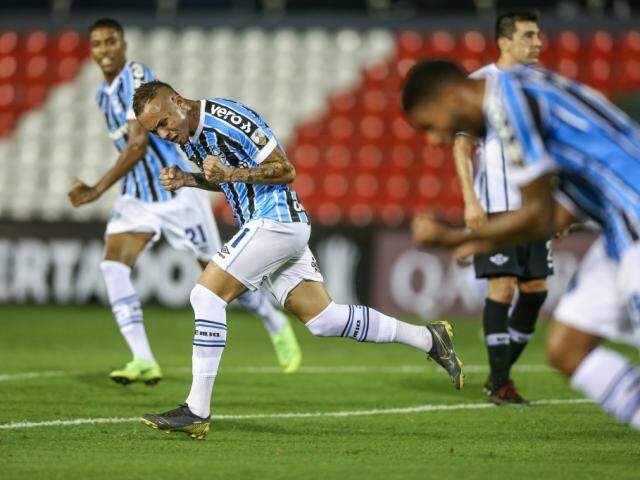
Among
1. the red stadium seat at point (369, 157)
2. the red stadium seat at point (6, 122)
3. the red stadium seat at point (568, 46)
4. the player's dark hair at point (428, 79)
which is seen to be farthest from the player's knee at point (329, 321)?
the red stadium seat at point (6, 122)

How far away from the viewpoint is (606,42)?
19016mm

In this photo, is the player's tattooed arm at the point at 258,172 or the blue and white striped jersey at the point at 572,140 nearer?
the blue and white striped jersey at the point at 572,140

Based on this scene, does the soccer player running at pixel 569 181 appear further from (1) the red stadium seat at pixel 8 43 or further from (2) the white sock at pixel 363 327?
(1) the red stadium seat at pixel 8 43

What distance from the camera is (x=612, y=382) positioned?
5.46 metres

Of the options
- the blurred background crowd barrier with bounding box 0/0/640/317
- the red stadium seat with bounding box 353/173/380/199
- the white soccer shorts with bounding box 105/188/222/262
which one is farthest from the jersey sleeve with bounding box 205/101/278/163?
the red stadium seat with bounding box 353/173/380/199

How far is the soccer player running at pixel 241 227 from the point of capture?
7039mm

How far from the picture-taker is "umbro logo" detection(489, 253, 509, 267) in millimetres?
8633

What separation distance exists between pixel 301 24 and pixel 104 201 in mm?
4113

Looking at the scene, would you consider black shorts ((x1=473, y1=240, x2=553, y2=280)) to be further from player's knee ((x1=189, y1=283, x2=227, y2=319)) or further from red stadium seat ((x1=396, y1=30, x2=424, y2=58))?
red stadium seat ((x1=396, y1=30, x2=424, y2=58))

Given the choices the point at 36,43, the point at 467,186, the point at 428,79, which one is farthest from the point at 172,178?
the point at 36,43

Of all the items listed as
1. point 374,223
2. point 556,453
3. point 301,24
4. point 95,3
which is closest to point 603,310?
point 556,453

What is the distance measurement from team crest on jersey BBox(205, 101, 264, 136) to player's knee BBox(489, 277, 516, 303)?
244 cm

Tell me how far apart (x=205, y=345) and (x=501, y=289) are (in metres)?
2.62

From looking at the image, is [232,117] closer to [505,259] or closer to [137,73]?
[505,259]
